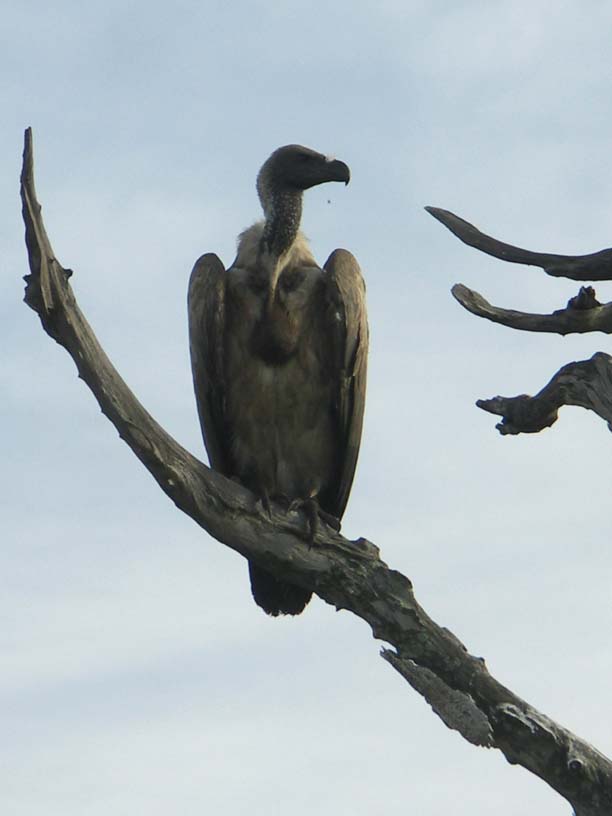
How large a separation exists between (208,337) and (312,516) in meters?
1.62

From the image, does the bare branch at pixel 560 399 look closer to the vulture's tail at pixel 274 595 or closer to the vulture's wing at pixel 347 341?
the vulture's wing at pixel 347 341

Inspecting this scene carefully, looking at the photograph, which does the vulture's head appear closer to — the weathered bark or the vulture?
the vulture

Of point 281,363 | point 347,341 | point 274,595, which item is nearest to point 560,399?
point 347,341

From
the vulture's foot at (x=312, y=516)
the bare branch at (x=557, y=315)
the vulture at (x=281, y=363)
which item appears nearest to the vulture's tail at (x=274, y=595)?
the vulture at (x=281, y=363)

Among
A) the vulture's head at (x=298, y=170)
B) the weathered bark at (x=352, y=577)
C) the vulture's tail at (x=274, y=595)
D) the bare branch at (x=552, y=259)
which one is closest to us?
the weathered bark at (x=352, y=577)

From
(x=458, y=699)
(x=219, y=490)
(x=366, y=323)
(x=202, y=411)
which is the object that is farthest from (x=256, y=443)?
(x=458, y=699)

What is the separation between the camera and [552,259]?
6.58m

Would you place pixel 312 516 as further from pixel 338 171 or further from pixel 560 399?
pixel 338 171

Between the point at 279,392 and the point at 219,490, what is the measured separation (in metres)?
1.96

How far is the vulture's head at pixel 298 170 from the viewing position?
8.64 m

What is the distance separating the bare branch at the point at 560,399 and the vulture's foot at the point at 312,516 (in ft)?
3.15

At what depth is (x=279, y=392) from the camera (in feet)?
26.8

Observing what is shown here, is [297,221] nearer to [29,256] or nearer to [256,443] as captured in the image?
[256,443]

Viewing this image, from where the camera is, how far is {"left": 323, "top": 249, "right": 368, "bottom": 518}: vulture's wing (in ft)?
26.2
